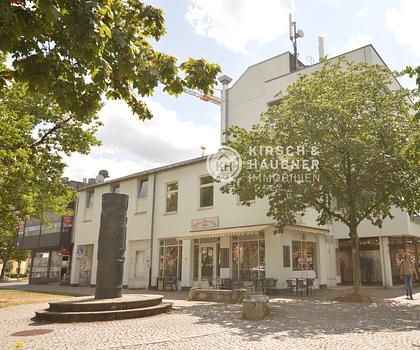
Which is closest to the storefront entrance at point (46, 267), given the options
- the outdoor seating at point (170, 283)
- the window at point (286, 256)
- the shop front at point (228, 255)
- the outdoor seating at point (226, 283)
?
the outdoor seating at point (170, 283)

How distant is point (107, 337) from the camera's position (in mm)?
7762

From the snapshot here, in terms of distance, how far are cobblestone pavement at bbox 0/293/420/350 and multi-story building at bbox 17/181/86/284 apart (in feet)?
60.2

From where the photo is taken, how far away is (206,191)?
2114cm

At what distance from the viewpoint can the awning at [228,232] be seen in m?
17.3

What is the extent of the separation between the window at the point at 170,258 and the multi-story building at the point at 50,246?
9598mm

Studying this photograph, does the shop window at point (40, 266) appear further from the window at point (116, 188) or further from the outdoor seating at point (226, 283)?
the outdoor seating at point (226, 283)

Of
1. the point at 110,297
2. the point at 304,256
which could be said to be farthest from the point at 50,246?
the point at 110,297

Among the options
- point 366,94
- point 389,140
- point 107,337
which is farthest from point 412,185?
point 107,337

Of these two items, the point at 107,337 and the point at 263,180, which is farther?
the point at 263,180

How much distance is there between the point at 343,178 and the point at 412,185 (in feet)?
7.96

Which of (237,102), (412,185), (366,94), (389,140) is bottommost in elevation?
(412,185)

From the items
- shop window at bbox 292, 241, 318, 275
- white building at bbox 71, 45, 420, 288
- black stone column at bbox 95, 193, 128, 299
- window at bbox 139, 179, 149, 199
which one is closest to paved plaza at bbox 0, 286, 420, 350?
black stone column at bbox 95, 193, 128, 299

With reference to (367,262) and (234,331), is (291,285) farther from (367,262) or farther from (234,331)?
(367,262)

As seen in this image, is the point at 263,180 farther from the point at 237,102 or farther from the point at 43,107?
the point at 237,102
